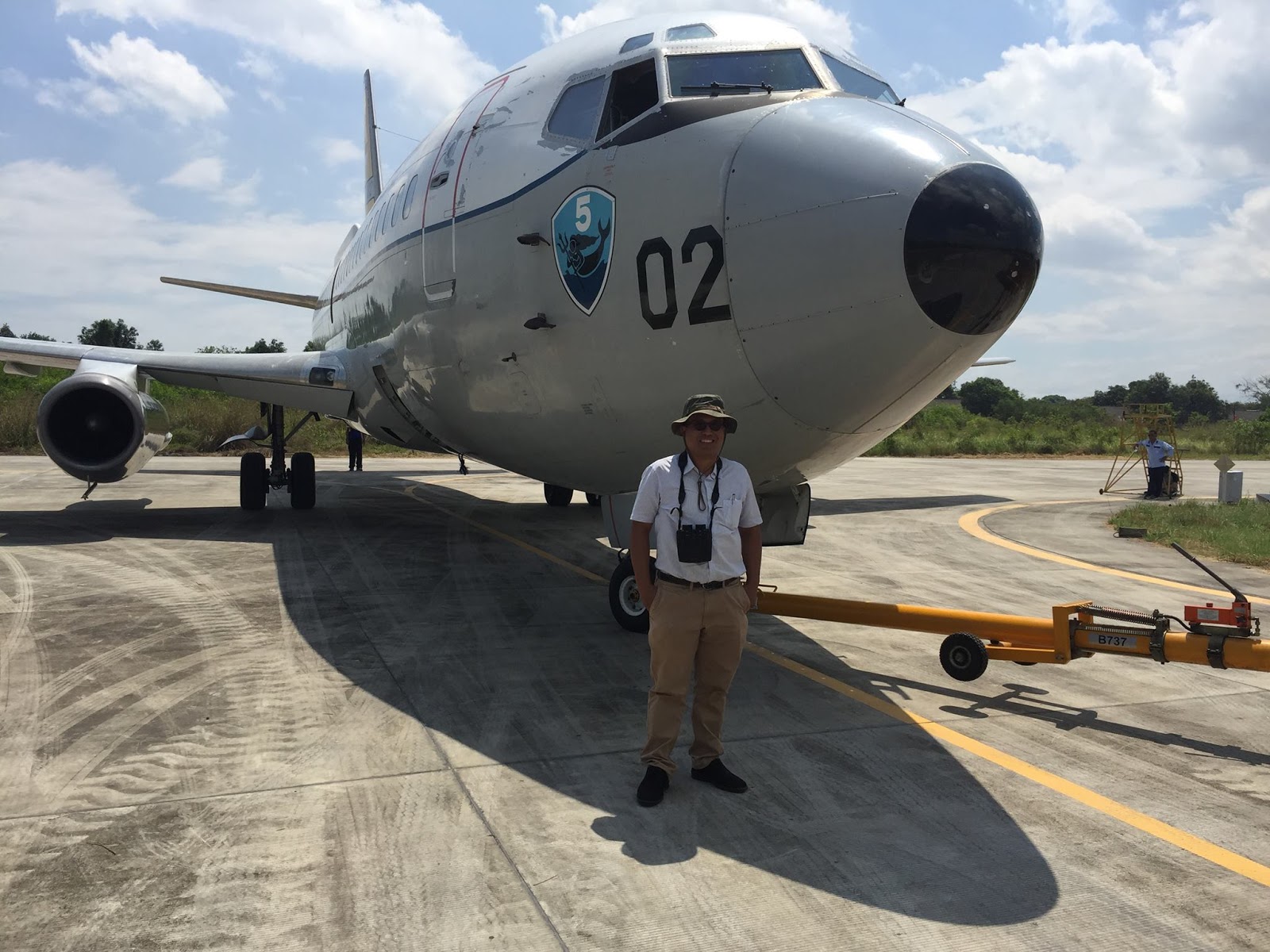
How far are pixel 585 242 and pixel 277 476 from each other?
10868 millimetres

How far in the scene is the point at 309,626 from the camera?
6867 mm

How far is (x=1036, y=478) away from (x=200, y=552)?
2202 cm

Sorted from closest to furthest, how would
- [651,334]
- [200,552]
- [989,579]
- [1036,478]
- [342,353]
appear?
[651,334]
[989,579]
[200,552]
[342,353]
[1036,478]

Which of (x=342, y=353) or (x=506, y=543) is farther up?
(x=342, y=353)

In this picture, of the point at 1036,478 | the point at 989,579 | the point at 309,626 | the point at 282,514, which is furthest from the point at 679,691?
the point at 1036,478

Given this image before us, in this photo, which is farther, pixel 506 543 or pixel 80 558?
pixel 506 543

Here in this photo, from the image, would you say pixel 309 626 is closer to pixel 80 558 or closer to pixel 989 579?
pixel 80 558

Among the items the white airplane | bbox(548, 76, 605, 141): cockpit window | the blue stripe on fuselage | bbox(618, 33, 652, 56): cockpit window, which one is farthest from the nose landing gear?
bbox(618, 33, 652, 56): cockpit window

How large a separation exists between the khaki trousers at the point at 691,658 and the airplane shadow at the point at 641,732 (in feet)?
0.67

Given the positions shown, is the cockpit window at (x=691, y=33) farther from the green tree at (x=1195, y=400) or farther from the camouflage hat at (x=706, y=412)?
the green tree at (x=1195, y=400)

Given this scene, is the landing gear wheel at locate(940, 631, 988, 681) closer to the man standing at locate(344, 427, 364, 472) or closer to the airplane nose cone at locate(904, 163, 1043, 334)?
the airplane nose cone at locate(904, 163, 1043, 334)

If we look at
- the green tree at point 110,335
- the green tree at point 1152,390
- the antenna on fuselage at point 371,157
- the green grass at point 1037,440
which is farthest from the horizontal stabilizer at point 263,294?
the green tree at point 1152,390

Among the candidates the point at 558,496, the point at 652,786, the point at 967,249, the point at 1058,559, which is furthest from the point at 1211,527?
the point at 652,786

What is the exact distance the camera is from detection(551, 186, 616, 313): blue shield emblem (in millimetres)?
5441
